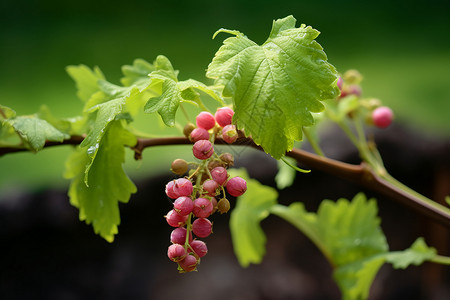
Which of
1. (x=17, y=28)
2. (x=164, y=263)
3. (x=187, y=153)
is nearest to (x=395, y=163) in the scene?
(x=187, y=153)

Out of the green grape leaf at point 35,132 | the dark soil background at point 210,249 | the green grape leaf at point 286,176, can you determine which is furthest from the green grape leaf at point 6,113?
the dark soil background at point 210,249

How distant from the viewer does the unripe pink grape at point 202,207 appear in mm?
312

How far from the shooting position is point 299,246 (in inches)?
55.8

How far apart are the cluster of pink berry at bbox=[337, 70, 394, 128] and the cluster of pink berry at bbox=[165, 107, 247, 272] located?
27 centimetres

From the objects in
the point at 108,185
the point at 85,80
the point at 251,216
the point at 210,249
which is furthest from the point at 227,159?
the point at 210,249

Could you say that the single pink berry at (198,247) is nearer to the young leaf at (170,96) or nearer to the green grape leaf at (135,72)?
the young leaf at (170,96)

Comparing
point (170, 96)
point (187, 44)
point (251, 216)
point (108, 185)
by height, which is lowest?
point (187, 44)

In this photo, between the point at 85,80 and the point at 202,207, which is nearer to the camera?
the point at 202,207

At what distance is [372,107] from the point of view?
22.6 inches

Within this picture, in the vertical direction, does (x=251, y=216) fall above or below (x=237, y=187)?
below

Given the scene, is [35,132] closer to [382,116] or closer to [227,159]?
[227,159]

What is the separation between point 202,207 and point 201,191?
0.01 m

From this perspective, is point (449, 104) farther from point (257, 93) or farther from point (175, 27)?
point (257, 93)

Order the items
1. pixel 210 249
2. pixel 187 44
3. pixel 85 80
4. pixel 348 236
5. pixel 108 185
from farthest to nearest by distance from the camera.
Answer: pixel 187 44 → pixel 210 249 → pixel 348 236 → pixel 85 80 → pixel 108 185
